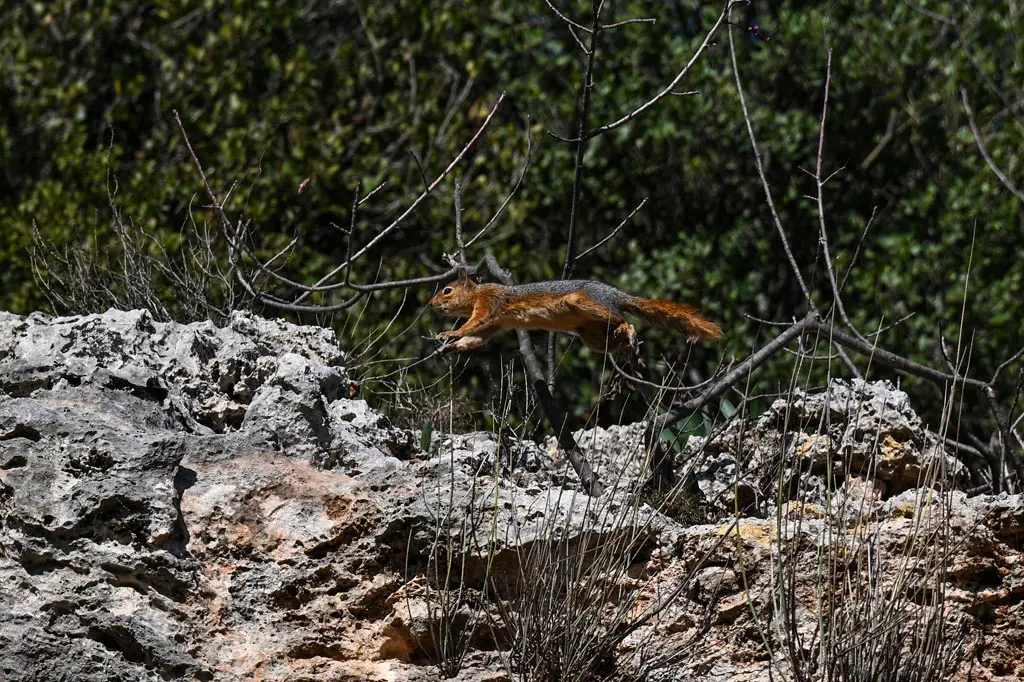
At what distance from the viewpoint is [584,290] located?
536 centimetres

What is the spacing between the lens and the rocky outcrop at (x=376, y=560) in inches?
138

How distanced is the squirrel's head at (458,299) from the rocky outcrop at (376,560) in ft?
5.95

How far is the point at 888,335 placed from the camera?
9.27 meters

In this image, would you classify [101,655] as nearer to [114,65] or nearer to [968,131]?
[114,65]

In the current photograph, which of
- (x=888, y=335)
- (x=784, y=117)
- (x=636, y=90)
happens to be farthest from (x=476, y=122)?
(x=888, y=335)

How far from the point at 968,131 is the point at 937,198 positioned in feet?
1.78

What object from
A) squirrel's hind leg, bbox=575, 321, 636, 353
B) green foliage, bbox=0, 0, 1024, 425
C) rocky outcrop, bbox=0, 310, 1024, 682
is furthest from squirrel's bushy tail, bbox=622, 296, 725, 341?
green foliage, bbox=0, 0, 1024, 425

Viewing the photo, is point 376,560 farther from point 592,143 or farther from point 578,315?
point 592,143

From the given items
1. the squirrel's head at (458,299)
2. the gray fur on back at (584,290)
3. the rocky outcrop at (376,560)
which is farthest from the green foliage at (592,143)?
the rocky outcrop at (376,560)

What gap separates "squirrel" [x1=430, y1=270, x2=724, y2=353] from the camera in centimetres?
523

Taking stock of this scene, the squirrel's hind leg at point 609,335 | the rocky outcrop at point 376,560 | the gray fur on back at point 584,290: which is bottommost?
the rocky outcrop at point 376,560

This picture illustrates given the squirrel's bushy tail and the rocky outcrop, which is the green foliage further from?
the rocky outcrop

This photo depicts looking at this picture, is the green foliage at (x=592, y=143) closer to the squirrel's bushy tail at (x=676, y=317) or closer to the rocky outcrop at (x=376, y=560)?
the squirrel's bushy tail at (x=676, y=317)

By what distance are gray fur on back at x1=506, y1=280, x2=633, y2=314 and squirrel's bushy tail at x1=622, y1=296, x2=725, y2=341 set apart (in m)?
0.06
